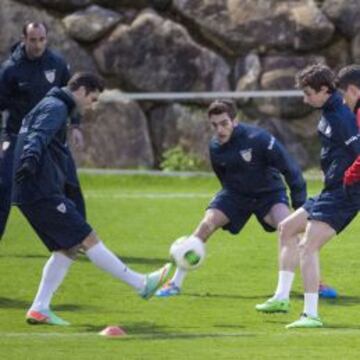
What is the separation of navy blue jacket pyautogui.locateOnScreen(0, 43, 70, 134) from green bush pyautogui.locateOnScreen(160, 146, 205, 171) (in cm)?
934

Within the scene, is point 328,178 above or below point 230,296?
above

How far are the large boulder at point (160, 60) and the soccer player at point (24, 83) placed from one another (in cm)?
993

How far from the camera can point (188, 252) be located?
12086 millimetres

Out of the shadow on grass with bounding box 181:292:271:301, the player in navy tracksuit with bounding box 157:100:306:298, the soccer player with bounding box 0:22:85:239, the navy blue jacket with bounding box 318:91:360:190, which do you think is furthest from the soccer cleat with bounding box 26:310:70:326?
the soccer player with bounding box 0:22:85:239

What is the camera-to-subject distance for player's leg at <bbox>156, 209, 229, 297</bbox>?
13203 millimetres

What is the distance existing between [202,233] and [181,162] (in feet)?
37.6

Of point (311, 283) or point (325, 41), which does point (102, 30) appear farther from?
point (311, 283)

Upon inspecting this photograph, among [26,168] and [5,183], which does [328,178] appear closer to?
[26,168]

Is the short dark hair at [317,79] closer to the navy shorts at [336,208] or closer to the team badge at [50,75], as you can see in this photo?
the navy shorts at [336,208]

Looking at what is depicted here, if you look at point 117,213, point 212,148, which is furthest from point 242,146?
point 117,213

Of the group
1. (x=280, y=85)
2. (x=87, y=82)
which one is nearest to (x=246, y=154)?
(x=87, y=82)

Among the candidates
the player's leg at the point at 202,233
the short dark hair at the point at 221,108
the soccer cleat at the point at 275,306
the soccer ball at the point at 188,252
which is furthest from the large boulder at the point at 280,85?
the soccer cleat at the point at 275,306

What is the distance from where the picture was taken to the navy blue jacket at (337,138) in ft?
37.1

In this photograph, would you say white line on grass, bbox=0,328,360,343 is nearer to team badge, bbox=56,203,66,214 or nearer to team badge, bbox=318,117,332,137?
team badge, bbox=56,203,66,214
